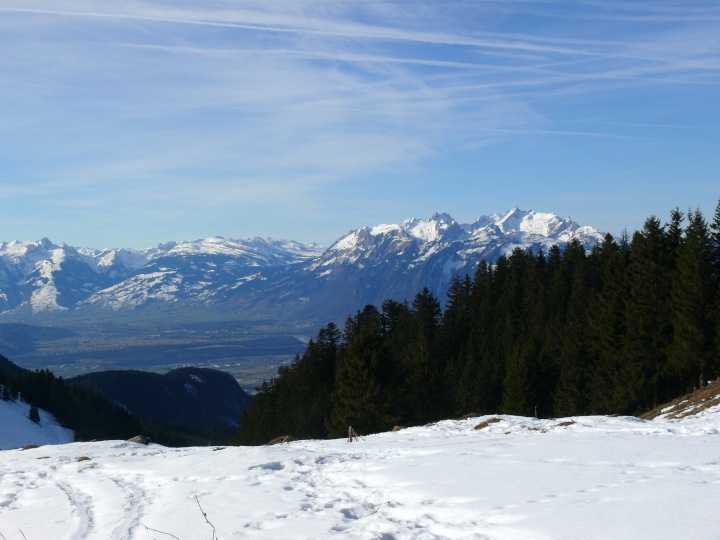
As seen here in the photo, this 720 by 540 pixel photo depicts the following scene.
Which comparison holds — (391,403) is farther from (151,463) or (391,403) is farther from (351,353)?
(151,463)

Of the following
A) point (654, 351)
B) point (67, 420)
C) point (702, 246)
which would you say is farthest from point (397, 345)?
point (67, 420)

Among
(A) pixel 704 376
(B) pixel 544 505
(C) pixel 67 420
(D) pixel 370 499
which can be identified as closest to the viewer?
(B) pixel 544 505

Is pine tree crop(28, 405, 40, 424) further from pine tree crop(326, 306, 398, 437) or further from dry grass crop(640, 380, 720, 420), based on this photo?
dry grass crop(640, 380, 720, 420)

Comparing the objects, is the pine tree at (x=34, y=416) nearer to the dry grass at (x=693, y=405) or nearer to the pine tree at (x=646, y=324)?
the pine tree at (x=646, y=324)

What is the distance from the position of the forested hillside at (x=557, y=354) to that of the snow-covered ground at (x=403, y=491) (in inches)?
945

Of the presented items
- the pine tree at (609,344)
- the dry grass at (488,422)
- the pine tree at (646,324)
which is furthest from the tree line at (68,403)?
the dry grass at (488,422)

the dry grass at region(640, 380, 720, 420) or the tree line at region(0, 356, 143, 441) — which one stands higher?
the dry grass at region(640, 380, 720, 420)

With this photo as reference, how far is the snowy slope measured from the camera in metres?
85.1

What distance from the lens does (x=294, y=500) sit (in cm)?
1069

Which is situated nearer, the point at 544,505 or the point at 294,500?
the point at 544,505

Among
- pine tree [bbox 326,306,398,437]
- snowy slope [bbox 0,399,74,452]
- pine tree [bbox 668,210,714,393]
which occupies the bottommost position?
snowy slope [bbox 0,399,74,452]

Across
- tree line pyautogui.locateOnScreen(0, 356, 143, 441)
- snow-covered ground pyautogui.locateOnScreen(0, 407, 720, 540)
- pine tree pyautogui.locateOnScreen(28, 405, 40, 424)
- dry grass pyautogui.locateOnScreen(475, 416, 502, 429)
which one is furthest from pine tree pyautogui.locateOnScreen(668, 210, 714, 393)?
tree line pyautogui.locateOnScreen(0, 356, 143, 441)

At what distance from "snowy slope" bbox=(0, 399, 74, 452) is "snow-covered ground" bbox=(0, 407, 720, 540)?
78.2 metres

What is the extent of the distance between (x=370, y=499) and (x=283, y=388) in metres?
64.6
